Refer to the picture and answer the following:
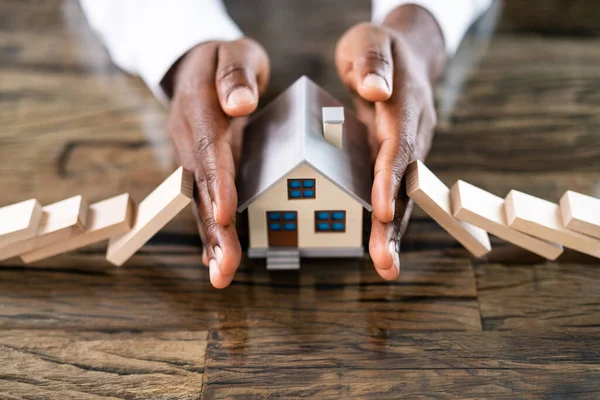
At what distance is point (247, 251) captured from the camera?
97 cm

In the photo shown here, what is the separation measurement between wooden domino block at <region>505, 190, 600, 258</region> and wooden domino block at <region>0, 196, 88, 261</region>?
0.59m

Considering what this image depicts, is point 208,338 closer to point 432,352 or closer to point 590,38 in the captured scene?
point 432,352

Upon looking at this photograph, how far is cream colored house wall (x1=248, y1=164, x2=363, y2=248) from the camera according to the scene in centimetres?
85

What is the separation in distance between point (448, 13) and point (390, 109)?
329 mm

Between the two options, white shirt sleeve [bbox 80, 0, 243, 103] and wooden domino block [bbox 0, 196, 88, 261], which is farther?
white shirt sleeve [bbox 80, 0, 243, 103]

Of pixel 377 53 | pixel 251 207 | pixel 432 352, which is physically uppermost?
pixel 377 53

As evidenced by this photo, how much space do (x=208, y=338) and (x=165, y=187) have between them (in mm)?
209

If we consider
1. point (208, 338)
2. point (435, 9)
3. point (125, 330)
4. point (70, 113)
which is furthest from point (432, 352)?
point (70, 113)

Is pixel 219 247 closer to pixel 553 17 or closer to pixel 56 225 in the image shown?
pixel 56 225

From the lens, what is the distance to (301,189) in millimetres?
864

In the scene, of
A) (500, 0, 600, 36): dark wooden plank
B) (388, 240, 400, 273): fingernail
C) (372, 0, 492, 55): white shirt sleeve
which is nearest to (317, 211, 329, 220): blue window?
(388, 240, 400, 273): fingernail

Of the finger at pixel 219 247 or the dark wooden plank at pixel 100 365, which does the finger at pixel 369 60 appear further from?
the dark wooden plank at pixel 100 365

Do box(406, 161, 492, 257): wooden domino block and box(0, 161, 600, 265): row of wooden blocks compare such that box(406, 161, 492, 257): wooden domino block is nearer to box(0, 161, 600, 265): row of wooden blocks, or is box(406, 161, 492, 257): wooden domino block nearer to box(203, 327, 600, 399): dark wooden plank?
box(0, 161, 600, 265): row of wooden blocks

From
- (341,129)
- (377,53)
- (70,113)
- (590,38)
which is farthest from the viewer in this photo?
(590,38)
